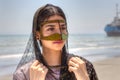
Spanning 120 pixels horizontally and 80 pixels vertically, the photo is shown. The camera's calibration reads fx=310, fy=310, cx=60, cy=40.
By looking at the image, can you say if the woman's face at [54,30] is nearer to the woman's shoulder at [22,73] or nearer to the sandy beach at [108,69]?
the woman's shoulder at [22,73]

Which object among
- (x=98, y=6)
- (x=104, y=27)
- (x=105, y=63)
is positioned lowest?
(x=105, y=63)

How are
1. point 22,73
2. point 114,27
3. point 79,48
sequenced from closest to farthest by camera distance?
point 22,73
point 79,48
point 114,27

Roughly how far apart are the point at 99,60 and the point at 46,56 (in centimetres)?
294

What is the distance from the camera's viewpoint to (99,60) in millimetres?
4020

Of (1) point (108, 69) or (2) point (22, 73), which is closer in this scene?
(2) point (22, 73)

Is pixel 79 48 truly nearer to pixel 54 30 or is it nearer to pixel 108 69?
pixel 108 69

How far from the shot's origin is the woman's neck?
1.14 metres

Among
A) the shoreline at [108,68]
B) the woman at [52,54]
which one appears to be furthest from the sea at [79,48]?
the woman at [52,54]

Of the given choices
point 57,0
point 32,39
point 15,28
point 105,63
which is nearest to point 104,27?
point 105,63

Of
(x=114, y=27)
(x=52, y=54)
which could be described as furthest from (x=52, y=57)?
(x=114, y=27)

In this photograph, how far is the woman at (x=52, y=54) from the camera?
3.56 feet

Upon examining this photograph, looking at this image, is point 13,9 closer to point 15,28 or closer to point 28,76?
point 15,28

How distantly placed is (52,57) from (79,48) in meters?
2.46

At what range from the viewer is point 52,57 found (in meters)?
1.14
